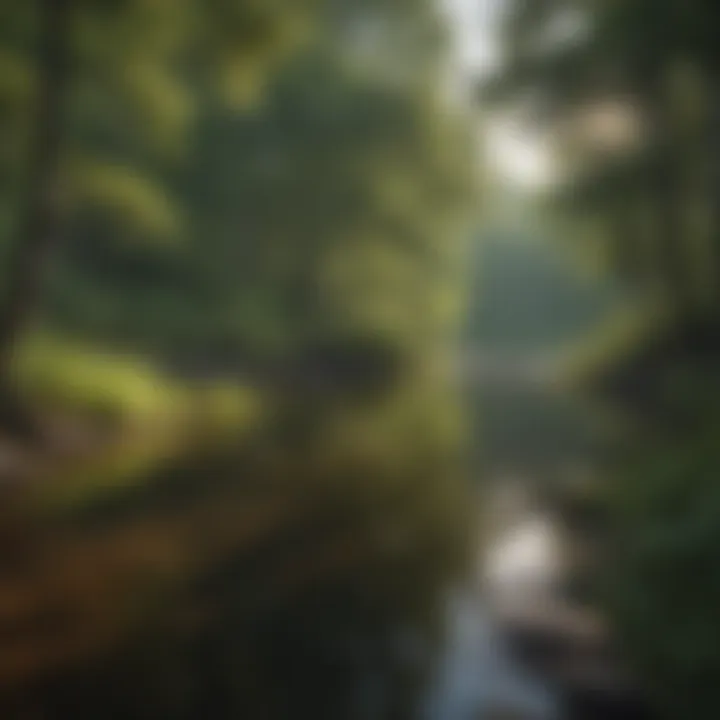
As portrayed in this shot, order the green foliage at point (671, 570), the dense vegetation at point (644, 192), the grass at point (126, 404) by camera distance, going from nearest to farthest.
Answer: the green foliage at point (671, 570) → the dense vegetation at point (644, 192) → the grass at point (126, 404)

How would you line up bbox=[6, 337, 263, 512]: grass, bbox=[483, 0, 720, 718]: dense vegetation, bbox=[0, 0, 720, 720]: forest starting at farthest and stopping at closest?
bbox=[6, 337, 263, 512]: grass
bbox=[483, 0, 720, 718]: dense vegetation
bbox=[0, 0, 720, 720]: forest

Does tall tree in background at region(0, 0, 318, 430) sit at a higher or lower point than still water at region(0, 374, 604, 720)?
higher

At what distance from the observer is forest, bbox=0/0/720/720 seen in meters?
1.60

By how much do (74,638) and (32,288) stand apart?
817mm

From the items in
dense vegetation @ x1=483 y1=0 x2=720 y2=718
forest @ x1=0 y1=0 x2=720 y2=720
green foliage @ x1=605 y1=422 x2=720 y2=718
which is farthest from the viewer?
dense vegetation @ x1=483 y1=0 x2=720 y2=718

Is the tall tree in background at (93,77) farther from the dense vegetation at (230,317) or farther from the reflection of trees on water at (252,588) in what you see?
the reflection of trees on water at (252,588)

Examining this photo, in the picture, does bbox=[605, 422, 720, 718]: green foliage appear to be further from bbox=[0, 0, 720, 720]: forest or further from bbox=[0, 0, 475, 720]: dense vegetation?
bbox=[0, 0, 475, 720]: dense vegetation

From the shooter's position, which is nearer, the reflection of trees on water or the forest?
the reflection of trees on water

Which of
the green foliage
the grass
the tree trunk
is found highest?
the tree trunk

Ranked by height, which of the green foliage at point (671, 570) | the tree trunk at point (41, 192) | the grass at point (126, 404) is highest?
the tree trunk at point (41, 192)

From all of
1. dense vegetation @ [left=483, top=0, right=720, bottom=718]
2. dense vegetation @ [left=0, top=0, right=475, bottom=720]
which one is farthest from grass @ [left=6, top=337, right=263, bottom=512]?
dense vegetation @ [left=483, top=0, right=720, bottom=718]

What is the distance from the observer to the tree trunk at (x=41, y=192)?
1.99 meters

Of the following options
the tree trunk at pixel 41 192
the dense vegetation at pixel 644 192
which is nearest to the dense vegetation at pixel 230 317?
the tree trunk at pixel 41 192

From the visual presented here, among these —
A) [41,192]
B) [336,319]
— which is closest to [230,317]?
[336,319]
